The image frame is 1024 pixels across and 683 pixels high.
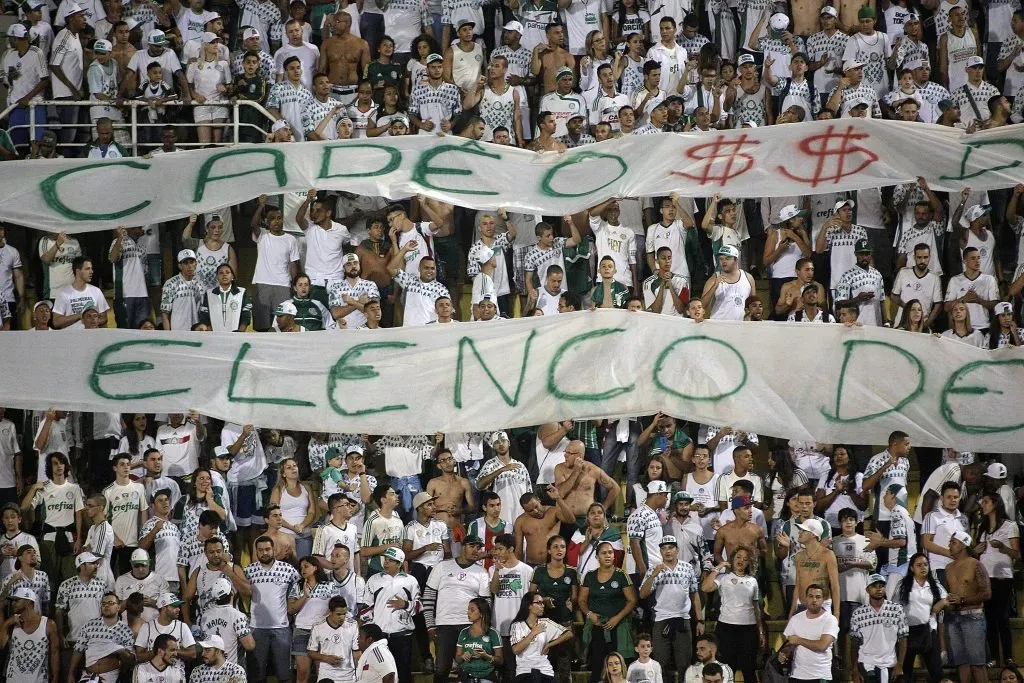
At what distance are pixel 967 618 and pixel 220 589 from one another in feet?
17.9

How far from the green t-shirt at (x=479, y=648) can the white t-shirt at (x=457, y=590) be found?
0.84 feet

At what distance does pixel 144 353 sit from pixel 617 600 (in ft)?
13.9

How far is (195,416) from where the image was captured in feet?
50.8

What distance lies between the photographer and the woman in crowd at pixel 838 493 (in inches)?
582

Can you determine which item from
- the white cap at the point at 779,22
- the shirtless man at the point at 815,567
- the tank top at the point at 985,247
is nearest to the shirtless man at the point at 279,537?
the shirtless man at the point at 815,567

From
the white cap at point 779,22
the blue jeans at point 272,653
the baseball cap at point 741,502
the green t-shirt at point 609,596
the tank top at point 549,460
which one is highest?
the white cap at point 779,22

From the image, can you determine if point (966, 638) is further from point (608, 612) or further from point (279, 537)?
point (279, 537)

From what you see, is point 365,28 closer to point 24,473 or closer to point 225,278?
point 225,278

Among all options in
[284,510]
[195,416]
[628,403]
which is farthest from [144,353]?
[628,403]

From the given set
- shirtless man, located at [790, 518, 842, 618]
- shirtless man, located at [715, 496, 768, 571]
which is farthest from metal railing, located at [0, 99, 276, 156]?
shirtless man, located at [790, 518, 842, 618]

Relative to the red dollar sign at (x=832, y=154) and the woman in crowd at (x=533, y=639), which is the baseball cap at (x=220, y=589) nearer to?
the woman in crowd at (x=533, y=639)

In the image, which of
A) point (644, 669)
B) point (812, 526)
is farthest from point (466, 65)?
point (644, 669)

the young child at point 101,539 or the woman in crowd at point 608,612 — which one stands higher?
the young child at point 101,539

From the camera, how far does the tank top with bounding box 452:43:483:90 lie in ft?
60.2
